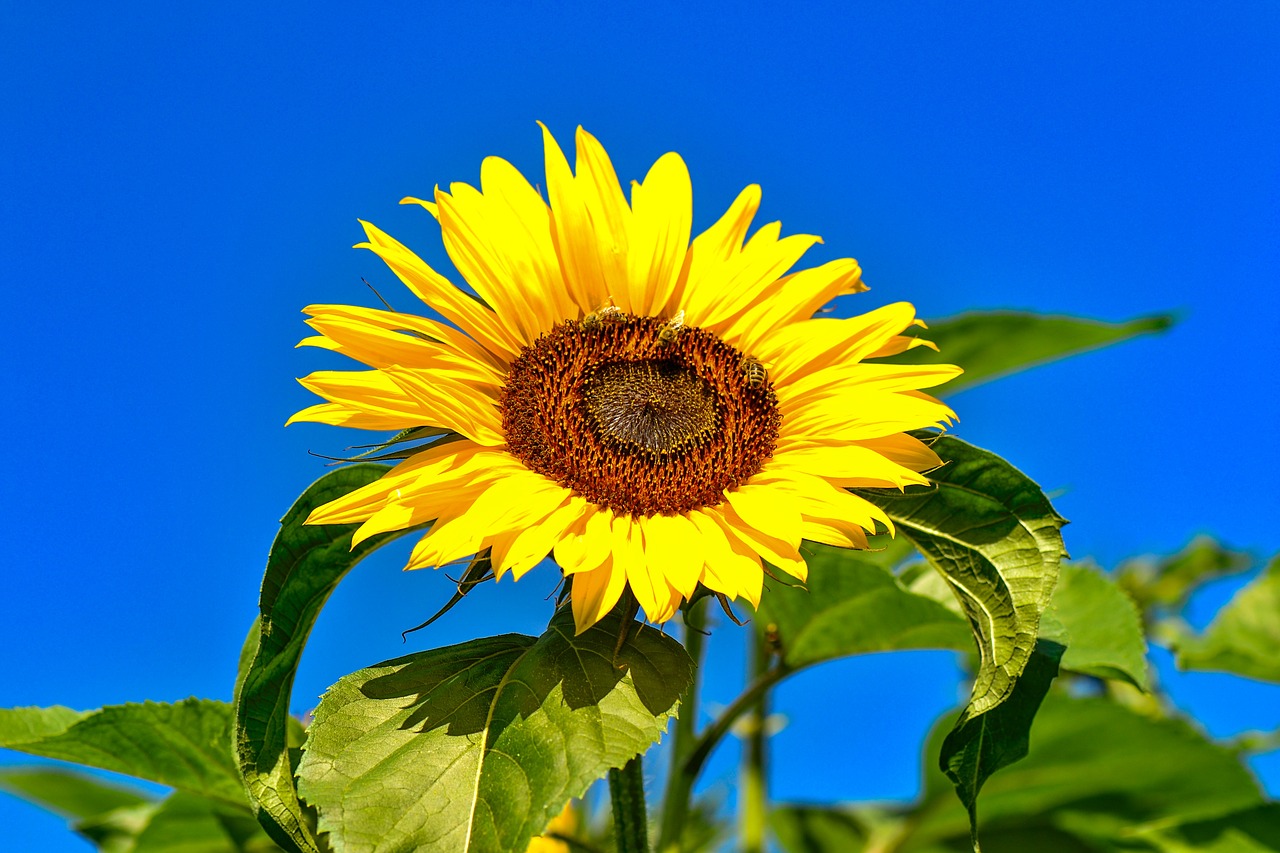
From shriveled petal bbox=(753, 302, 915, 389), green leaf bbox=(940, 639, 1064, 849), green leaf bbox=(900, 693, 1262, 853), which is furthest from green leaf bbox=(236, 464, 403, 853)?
green leaf bbox=(900, 693, 1262, 853)

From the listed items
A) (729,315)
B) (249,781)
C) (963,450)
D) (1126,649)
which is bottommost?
(249,781)

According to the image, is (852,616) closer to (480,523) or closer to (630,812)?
(630,812)

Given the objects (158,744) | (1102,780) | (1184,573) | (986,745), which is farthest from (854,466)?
(1184,573)

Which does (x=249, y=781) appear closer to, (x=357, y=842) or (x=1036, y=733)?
(x=357, y=842)

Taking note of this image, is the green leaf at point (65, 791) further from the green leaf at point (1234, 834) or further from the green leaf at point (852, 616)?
the green leaf at point (1234, 834)

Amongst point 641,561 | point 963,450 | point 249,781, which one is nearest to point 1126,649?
point 963,450

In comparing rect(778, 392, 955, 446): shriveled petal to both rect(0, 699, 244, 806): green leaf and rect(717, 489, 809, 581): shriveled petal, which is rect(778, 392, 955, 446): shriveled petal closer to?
rect(717, 489, 809, 581): shriveled petal

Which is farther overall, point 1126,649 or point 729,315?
point 1126,649
